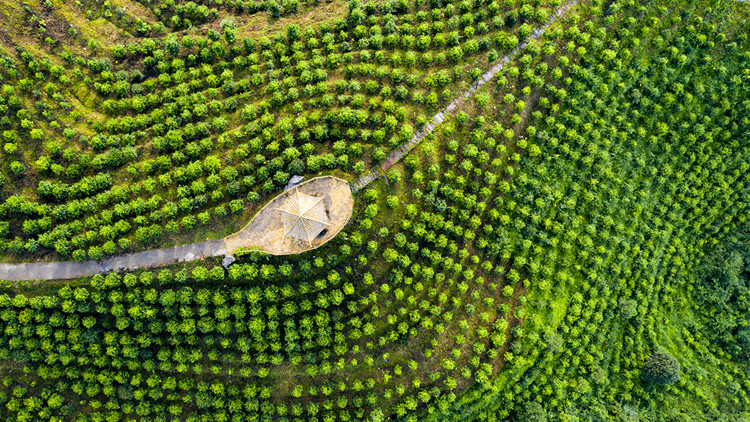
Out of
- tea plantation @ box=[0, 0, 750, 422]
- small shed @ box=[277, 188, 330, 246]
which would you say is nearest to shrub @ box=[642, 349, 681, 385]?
tea plantation @ box=[0, 0, 750, 422]

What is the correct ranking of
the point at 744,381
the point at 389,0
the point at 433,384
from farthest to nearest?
the point at 744,381
the point at 389,0
the point at 433,384

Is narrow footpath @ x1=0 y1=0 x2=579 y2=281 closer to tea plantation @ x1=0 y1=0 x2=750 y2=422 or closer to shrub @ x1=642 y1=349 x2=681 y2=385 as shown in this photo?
tea plantation @ x1=0 y1=0 x2=750 y2=422

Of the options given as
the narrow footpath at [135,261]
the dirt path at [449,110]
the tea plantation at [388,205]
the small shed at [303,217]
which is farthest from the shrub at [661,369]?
the small shed at [303,217]

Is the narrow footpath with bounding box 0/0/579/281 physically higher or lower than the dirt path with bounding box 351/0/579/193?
lower

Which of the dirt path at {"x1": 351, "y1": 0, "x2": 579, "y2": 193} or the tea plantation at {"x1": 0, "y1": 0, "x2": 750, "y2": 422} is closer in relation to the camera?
the tea plantation at {"x1": 0, "y1": 0, "x2": 750, "y2": 422}

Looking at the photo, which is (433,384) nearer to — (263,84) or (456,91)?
(456,91)

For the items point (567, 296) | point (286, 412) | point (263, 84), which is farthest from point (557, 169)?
point (286, 412)

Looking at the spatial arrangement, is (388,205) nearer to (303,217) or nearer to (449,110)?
(303,217)
